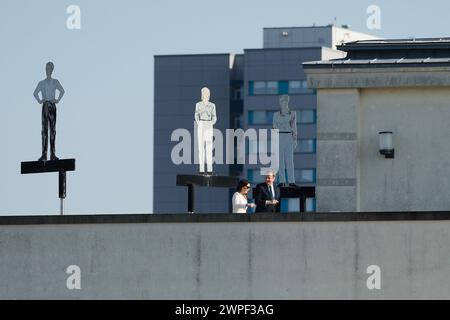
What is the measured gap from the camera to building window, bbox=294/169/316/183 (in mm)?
193500

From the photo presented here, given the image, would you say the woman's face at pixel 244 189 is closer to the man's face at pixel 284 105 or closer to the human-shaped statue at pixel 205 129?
the human-shaped statue at pixel 205 129

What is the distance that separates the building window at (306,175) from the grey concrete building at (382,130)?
148m

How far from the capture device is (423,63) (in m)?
44.2

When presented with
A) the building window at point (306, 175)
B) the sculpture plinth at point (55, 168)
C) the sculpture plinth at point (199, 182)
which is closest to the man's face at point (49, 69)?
the sculpture plinth at point (55, 168)

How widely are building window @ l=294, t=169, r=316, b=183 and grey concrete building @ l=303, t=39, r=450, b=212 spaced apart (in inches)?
5833

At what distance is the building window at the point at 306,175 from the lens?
194 m

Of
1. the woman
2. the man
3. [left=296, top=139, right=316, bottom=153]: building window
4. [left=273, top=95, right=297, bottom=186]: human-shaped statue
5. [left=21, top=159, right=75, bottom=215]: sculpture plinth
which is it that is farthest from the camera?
[left=296, top=139, right=316, bottom=153]: building window

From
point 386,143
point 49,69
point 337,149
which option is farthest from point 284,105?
point 49,69

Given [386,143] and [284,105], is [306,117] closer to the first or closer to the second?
[284,105]

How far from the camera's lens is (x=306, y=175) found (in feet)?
641

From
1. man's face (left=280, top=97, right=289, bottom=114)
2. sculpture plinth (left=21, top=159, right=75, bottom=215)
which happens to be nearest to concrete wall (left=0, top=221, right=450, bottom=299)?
sculpture plinth (left=21, top=159, right=75, bottom=215)

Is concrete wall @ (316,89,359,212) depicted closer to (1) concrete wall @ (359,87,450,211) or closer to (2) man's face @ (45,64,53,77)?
(1) concrete wall @ (359,87,450,211)

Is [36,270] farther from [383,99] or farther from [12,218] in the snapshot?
[383,99]
